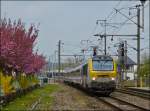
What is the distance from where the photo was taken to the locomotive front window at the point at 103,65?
39.5 m

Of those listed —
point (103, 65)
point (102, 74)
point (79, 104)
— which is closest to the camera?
point (79, 104)

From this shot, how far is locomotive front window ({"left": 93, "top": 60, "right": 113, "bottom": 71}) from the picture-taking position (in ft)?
130

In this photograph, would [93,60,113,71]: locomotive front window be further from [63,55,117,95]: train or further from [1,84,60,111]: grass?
[1,84,60,111]: grass

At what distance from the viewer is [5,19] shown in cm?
3638

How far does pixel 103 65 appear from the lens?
39.8 metres

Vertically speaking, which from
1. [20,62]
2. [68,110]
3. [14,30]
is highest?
[14,30]

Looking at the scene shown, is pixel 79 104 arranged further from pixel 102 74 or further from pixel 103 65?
pixel 103 65

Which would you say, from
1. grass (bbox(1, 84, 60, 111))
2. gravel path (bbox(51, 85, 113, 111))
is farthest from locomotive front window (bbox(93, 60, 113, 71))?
grass (bbox(1, 84, 60, 111))

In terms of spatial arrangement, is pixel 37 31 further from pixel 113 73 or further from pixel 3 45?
pixel 3 45

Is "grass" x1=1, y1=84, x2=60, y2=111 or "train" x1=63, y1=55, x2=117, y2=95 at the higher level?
"train" x1=63, y1=55, x2=117, y2=95

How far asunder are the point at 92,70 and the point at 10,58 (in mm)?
7843

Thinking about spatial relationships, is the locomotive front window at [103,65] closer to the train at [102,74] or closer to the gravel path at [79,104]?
the train at [102,74]

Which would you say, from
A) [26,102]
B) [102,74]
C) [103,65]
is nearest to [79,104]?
[26,102]

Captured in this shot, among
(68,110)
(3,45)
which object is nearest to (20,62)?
(3,45)
